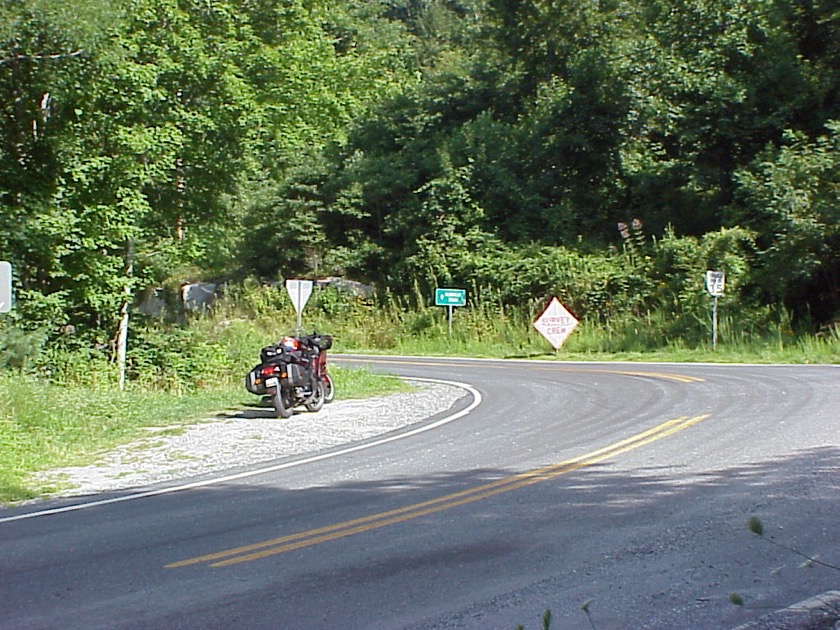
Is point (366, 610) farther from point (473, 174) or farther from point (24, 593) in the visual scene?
point (473, 174)

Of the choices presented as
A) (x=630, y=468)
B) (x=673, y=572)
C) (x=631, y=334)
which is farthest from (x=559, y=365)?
(x=673, y=572)

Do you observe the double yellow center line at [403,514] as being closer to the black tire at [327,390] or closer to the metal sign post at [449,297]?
the black tire at [327,390]

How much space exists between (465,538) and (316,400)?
35.2 feet

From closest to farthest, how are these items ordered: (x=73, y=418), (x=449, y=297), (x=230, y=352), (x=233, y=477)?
(x=233, y=477) → (x=73, y=418) → (x=230, y=352) → (x=449, y=297)

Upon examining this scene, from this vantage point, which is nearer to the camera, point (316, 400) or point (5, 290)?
point (5, 290)

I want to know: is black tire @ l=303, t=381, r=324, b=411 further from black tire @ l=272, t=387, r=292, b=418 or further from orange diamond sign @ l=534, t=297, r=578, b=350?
orange diamond sign @ l=534, t=297, r=578, b=350

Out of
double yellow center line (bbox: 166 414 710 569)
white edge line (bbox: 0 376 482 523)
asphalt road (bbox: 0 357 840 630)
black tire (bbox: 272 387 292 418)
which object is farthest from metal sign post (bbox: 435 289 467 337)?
double yellow center line (bbox: 166 414 710 569)

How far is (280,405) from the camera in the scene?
17688 mm

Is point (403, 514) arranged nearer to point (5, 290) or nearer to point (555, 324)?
point (5, 290)

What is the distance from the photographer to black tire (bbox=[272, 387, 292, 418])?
17.7 m

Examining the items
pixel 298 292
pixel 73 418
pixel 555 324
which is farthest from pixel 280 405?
pixel 555 324

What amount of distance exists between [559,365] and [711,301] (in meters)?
7.55

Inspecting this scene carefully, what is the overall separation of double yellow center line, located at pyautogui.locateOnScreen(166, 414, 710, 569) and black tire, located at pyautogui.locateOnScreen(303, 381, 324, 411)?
6958 millimetres

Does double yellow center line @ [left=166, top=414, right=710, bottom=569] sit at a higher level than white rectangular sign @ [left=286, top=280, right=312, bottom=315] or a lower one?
lower
